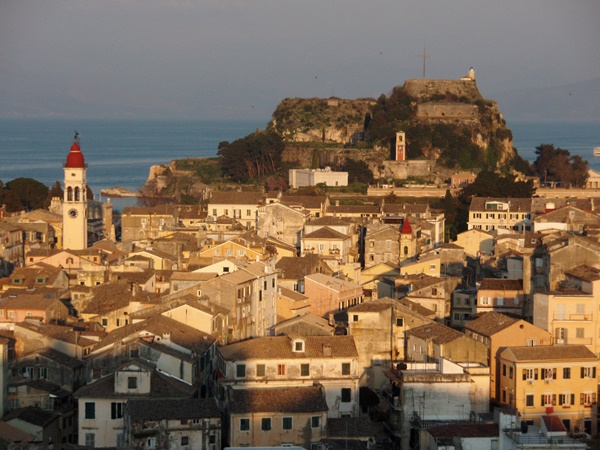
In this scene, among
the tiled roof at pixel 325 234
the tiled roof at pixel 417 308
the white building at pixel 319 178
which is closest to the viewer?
the tiled roof at pixel 417 308

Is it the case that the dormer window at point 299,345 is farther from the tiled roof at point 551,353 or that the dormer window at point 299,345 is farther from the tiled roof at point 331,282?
the tiled roof at point 331,282

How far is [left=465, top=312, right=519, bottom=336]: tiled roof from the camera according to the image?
29.4 meters

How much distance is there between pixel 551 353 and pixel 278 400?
5882 millimetres

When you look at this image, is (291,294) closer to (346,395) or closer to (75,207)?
(346,395)

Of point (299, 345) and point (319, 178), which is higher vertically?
point (319, 178)

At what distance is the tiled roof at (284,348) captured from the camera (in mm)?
27297

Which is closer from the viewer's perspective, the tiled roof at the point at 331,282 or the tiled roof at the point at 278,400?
the tiled roof at the point at 278,400

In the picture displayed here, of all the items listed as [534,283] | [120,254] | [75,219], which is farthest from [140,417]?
[75,219]

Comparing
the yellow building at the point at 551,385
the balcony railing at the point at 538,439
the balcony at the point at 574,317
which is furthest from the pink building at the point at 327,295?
the balcony railing at the point at 538,439

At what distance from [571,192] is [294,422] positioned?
4314cm

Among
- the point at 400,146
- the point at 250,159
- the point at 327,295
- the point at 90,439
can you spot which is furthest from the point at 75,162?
the point at 400,146

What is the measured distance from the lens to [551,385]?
90.9 feet

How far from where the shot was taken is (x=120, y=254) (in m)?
44.3

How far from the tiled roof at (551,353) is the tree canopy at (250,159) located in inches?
1841
